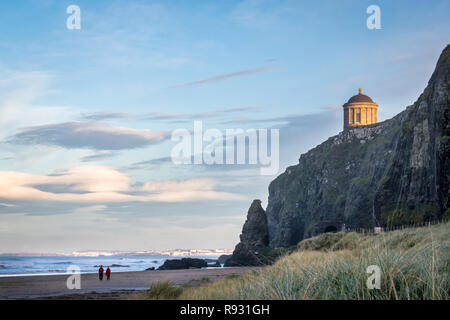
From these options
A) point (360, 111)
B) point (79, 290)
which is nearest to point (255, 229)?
point (360, 111)

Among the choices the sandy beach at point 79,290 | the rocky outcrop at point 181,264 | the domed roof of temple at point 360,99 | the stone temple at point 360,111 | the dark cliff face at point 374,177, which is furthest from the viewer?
the domed roof of temple at point 360,99

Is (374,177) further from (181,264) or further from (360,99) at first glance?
(360,99)

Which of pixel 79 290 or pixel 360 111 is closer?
pixel 79 290

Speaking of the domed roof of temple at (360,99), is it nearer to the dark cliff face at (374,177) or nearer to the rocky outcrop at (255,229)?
the dark cliff face at (374,177)

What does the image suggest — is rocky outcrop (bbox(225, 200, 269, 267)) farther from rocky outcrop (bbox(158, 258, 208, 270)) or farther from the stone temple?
the stone temple

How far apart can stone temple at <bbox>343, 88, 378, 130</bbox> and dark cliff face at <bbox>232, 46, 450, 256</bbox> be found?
35.7 ft

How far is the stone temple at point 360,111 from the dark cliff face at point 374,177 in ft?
35.7

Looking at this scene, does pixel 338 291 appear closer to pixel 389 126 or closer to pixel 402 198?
pixel 402 198

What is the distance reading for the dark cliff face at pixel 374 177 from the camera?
2623 inches

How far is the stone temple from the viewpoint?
16888cm

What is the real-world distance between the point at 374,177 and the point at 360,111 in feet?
195

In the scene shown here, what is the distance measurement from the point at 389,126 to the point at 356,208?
35.0 metres

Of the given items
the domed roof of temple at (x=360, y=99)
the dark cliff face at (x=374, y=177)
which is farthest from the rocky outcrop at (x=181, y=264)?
the domed roof of temple at (x=360, y=99)

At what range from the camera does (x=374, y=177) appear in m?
115
